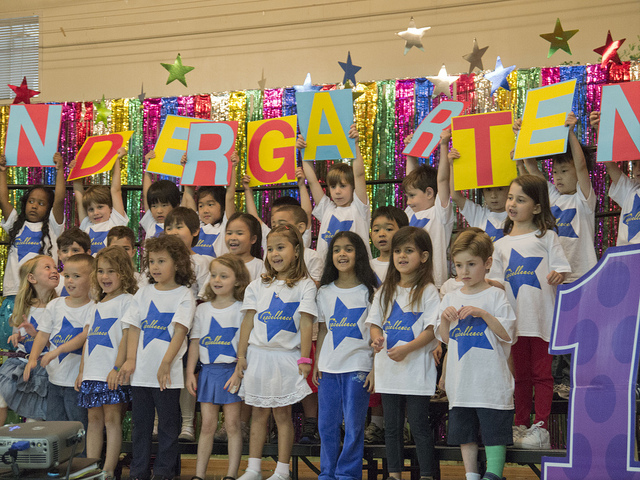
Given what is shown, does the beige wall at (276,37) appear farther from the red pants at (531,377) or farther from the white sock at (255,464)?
the white sock at (255,464)

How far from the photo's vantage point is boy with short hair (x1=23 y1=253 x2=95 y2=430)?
4.20m

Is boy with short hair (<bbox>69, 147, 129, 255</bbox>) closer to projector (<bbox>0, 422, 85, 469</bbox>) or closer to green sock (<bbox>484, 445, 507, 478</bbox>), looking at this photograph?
projector (<bbox>0, 422, 85, 469</bbox>)

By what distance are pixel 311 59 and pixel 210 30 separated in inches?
43.4

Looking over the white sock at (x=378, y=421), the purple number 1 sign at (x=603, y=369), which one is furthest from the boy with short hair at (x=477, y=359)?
the white sock at (x=378, y=421)

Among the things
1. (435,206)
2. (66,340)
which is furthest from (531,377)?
(66,340)

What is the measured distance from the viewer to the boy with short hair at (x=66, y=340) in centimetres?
420

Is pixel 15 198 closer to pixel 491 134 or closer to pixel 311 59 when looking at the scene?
pixel 311 59

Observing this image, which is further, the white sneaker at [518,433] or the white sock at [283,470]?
the white sock at [283,470]

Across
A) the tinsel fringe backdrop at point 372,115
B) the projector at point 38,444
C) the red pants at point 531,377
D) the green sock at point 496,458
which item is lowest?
the green sock at point 496,458

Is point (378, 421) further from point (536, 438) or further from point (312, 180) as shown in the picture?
point (312, 180)

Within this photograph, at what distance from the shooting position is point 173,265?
4.16 metres

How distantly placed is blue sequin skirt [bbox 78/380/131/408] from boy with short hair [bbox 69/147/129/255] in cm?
142

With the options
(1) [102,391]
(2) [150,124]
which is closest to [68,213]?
(2) [150,124]

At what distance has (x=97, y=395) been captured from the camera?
13.3 ft
